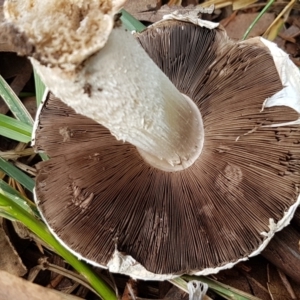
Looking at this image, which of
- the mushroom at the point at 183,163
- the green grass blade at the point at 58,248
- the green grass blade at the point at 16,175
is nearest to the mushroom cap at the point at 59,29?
the mushroom at the point at 183,163

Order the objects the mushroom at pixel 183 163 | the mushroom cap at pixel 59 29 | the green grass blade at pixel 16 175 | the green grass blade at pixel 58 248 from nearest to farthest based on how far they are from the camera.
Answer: the mushroom cap at pixel 59 29 < the mushroom at pixel 183 163 < the green grass blade at pixel 58 248 < the green grass blade at pixel 16 175

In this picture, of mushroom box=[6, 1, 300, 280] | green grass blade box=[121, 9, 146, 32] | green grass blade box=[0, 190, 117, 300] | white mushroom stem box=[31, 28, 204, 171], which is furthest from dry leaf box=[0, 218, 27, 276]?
green grass blade box=[121, 9, 146, 32]

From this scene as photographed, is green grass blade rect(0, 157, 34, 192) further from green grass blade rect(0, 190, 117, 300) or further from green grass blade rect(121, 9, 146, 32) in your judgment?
green grass blade rect(121, 9, 146, 32)

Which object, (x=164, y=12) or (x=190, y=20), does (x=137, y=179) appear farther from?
(x=164, y=12)

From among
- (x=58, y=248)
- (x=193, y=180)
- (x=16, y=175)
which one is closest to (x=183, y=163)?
(x=193, y=180)

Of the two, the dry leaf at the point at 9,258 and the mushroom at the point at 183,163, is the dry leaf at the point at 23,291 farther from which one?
the mushroom at the point at 183,163
